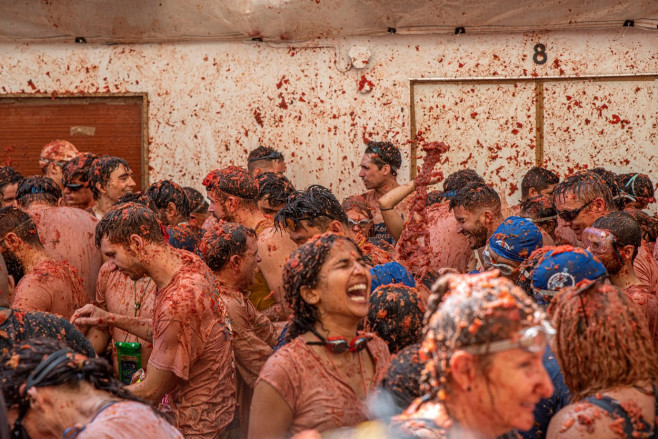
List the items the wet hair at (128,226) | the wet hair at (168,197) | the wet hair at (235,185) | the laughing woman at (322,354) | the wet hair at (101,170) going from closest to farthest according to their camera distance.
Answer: the laughing woman at (322,354) < the wet hair at (128,226) < the wet hair at (235,185) < the wet hair at (168,197) < the wet hair at (101,170)

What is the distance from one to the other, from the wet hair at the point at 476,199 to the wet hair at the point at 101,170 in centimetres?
302

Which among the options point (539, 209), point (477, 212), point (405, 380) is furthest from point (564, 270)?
point (539, 209)

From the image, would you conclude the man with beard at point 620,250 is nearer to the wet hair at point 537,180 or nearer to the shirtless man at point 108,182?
the wet hair at point 537,180

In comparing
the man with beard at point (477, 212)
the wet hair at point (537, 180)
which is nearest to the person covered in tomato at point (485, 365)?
the man with beard at point (477, 212)

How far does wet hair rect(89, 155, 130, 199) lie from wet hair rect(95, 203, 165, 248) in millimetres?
2560

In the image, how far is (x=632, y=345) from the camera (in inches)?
119

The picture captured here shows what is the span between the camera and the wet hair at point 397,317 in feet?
12.5

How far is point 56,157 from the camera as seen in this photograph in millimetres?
8320

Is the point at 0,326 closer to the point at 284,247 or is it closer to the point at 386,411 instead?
the point at 386,411

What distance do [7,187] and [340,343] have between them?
5.67 meters

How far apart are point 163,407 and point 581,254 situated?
2.46 meters

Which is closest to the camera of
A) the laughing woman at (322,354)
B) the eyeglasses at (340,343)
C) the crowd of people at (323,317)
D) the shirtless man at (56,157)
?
the crowd of people at (323,317)

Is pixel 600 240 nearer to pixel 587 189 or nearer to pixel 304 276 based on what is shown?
pixel 587 189

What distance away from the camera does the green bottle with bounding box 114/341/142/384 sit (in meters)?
4.95
